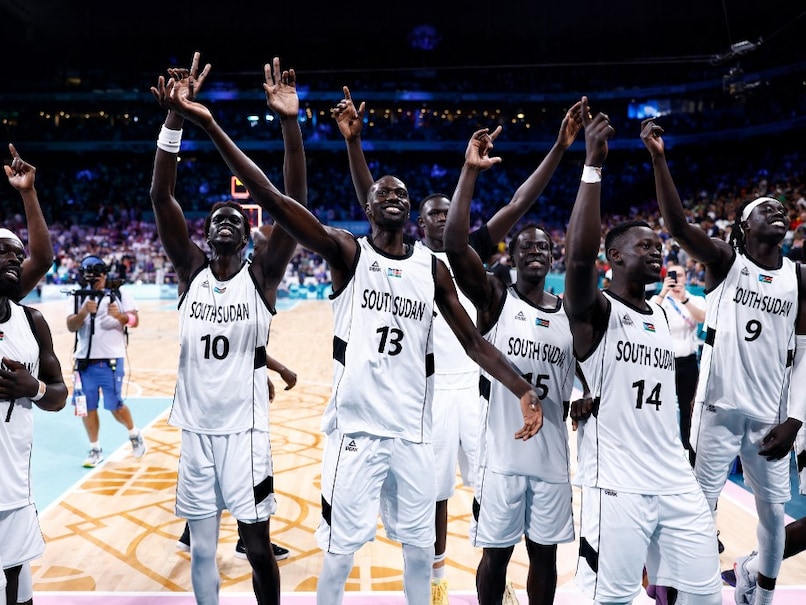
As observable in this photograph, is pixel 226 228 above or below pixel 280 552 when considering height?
above

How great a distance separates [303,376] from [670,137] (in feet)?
94.2

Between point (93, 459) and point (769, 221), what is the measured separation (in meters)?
6.20

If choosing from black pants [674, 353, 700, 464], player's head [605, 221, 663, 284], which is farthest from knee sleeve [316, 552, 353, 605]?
Result: black pants [674, 353, 700, 464]

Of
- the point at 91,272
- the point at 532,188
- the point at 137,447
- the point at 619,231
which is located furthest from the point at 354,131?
the point at 137,447

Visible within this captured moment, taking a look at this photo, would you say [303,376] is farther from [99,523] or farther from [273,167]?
[273,167]

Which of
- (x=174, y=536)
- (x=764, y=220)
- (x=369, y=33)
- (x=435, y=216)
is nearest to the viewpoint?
(x=764, y=220)

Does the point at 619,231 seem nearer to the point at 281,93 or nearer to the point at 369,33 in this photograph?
the point at 281,93

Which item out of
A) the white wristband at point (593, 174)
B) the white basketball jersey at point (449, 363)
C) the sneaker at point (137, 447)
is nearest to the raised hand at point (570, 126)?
the white wristband at point (593, 174)

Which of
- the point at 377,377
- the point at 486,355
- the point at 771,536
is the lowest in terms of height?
the point at 771,536

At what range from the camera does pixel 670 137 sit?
33.4 m

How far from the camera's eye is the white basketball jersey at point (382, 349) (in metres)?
3.05

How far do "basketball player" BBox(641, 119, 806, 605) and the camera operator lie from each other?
5.24 metres

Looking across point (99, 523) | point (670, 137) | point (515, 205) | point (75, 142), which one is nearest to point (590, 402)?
point (515, 205)

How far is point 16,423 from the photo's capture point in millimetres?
2916
